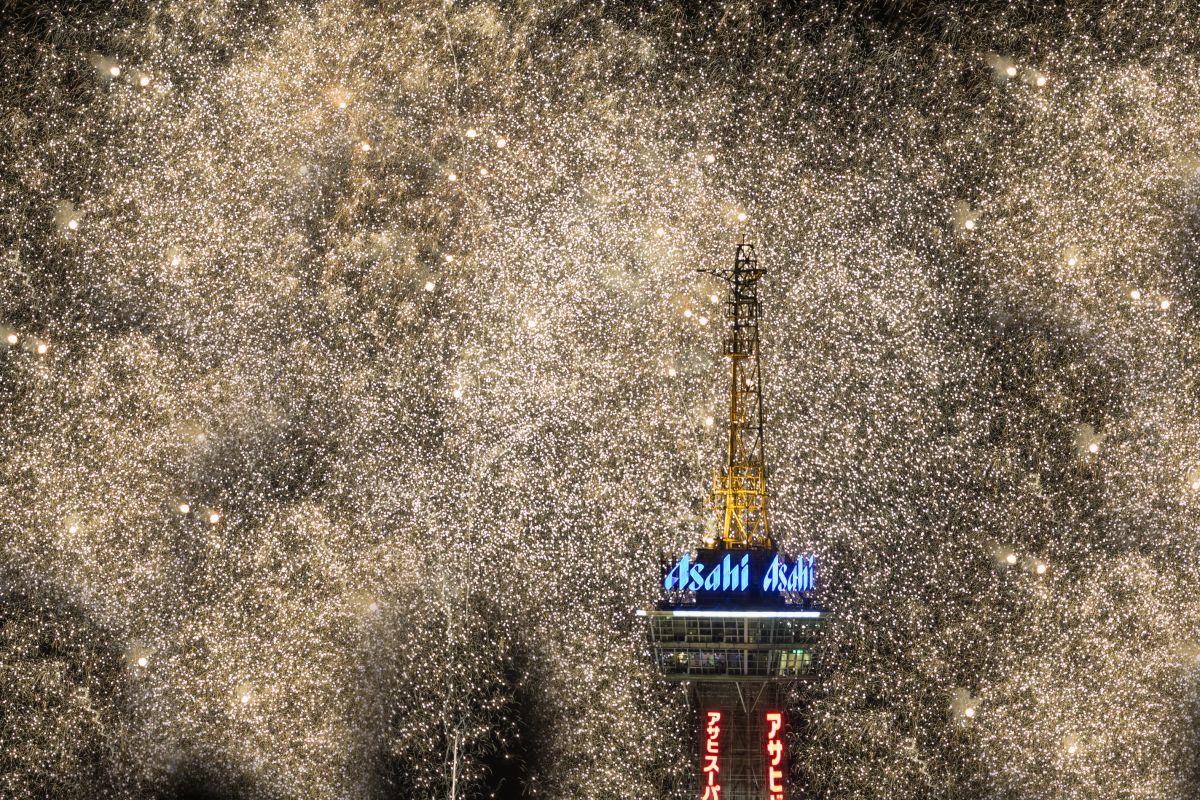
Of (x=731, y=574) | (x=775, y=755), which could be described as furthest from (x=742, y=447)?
(x=775, y=755)

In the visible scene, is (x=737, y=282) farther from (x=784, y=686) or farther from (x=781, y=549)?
(x=784, y=686)

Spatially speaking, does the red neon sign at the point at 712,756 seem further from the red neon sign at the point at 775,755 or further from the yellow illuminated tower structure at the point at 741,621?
the red neon sign at the point at 775,755

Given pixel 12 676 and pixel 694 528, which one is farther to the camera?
pixel 694 528

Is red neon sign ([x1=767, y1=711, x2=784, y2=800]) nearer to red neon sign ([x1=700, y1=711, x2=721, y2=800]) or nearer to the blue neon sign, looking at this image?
red neon sign ([x1=700, y1=711, x2=721, y2=800])

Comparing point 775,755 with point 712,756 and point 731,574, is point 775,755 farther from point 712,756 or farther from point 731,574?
point 731,574

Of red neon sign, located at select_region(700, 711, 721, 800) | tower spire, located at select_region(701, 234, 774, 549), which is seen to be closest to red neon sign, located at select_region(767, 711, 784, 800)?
red neon sign, located at select_region(700, 711, 721, 800)

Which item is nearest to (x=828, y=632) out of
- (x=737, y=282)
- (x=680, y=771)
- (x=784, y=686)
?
(x=784, y=686)
